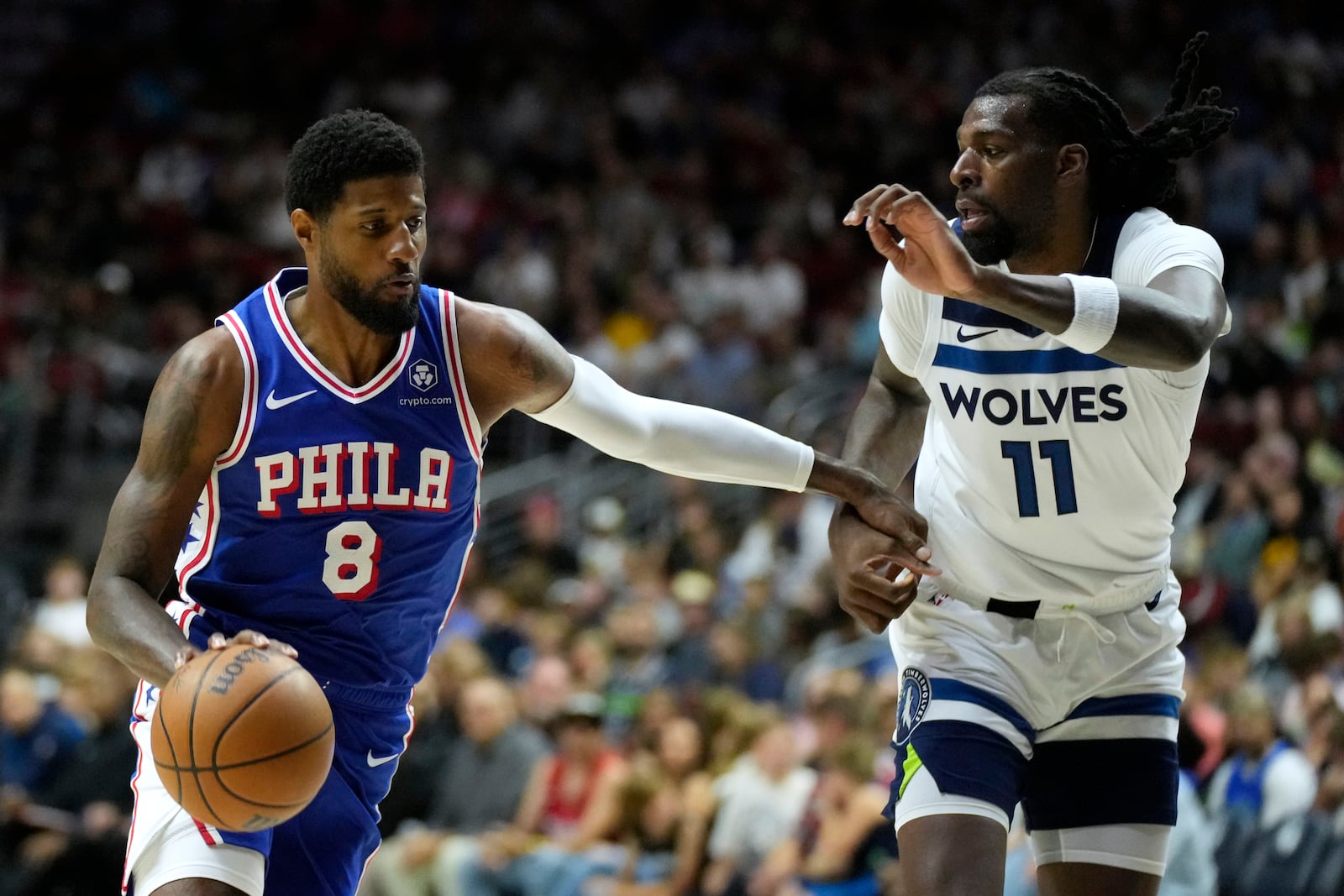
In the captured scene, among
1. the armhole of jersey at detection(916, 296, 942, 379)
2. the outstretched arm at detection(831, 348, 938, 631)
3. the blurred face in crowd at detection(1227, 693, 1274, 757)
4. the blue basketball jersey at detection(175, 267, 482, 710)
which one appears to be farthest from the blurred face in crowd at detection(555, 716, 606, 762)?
the armhole of jersey at detection(916, 296, 942, 379)

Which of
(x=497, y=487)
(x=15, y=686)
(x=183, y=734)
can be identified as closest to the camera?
(x=183, y=734)

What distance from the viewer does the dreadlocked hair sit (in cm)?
425

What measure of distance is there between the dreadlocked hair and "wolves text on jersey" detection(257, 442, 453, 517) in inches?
68.9

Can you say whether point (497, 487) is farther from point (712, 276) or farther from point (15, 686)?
point (15, 686)

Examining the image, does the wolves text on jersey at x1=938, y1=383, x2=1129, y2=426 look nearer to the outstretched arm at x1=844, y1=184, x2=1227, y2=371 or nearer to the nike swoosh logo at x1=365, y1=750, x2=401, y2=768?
the outstretched arm at x1=844, y1=184, x2=1227, y2=371

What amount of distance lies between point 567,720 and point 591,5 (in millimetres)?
11577

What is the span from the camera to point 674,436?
4.45m

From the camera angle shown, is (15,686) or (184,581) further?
(15,686)

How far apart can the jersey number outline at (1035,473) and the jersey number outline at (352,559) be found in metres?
1.57

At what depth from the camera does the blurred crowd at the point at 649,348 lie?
27.7 feet

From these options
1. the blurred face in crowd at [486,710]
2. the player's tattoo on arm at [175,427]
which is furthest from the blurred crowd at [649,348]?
the player's tattoo on arm at [175,427]

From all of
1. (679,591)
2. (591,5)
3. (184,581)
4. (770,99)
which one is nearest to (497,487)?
(679,591)

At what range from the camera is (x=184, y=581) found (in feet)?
13.6

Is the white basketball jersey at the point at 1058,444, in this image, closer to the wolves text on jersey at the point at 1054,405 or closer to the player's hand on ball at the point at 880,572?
the wolves text on jersey at the point at 1054,405
